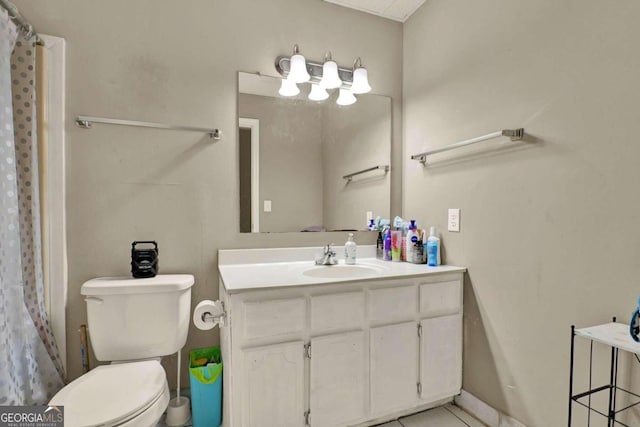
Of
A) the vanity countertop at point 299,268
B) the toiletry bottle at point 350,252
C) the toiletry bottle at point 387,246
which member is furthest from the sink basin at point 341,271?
the toiletry bottle at point 387,246

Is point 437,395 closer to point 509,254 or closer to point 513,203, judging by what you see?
point 509,254

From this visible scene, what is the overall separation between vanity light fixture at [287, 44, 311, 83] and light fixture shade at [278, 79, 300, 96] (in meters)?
0.04

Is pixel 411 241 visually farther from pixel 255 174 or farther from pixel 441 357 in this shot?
pixel 255 174

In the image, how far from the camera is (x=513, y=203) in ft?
5.04

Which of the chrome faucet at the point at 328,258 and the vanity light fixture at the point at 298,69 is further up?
the vanity light fixture at the point at 298,69

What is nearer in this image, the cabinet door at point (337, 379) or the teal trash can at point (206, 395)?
the cabinet door at point (337, 379)

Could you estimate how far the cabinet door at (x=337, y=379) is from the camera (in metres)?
1.44

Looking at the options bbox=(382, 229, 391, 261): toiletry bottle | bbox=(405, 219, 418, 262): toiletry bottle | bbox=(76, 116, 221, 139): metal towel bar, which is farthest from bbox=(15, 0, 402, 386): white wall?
bbox=(405, 219, 418, 262): toiletry bottle

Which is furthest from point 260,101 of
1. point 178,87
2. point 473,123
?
point 473,123

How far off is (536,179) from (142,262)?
1860 millimetres

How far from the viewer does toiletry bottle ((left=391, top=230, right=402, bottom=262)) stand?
2037 millimetres

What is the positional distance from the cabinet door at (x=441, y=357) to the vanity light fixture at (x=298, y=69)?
1.51 meters

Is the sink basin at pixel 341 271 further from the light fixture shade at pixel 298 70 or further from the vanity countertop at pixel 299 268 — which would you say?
the light fixture shade at pixel 298 70

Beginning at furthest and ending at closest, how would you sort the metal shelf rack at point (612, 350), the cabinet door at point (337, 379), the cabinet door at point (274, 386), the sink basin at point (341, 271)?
the sink basin at point (341, 271)
the cabinet door at point (337, 379)
the cabinet door at point (274, 386)
the metal shelf rack at point (612, 350)
